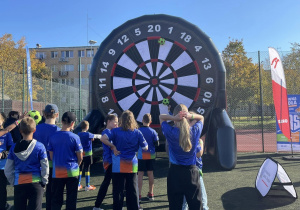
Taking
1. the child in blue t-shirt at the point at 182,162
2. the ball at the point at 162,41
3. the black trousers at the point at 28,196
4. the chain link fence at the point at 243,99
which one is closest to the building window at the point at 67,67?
the chain link fence at the point at 243,99

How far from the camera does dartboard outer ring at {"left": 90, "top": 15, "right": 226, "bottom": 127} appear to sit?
7.35 meters

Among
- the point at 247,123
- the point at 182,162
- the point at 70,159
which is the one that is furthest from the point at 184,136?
the point at 247,123

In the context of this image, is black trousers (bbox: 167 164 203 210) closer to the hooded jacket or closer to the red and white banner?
the hooded jacket

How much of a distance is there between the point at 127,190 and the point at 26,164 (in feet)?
4.26

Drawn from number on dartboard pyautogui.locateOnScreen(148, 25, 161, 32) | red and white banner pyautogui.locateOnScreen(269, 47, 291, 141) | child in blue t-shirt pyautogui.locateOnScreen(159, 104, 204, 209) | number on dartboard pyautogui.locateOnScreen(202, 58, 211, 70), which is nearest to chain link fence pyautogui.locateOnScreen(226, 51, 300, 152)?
red and white banner pyautogui.locateOnScreen(269, 47, 291, 141)

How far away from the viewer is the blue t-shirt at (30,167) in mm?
3066

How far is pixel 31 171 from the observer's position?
3094mm

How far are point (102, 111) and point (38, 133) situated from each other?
3.83m

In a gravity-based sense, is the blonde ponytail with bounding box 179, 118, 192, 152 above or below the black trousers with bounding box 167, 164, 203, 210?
above

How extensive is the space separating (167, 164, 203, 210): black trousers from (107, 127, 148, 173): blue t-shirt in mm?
876

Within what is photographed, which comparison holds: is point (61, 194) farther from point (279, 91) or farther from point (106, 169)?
point (279, 91)

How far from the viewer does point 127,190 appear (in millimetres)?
3609

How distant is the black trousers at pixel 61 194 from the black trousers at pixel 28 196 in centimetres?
35

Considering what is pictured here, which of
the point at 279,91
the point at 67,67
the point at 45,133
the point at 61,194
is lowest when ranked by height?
the point at 61,194
